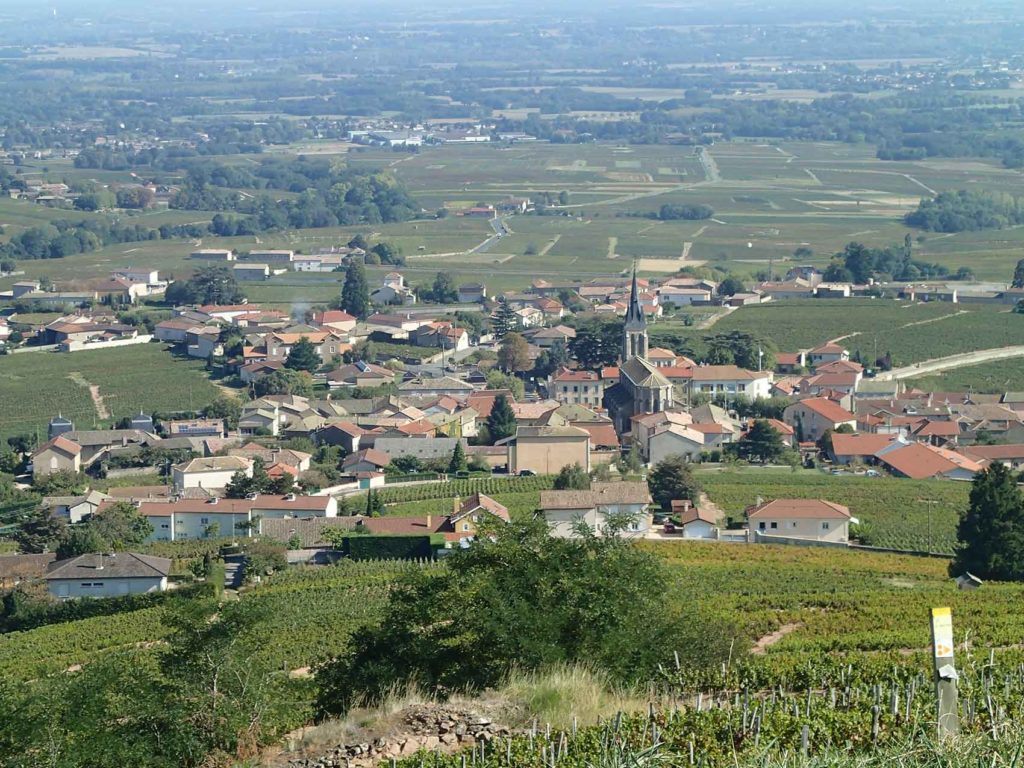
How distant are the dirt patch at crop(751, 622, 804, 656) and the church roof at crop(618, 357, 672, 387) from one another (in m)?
18.6

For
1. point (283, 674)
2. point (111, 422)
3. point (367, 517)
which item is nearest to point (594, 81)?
point (111, 422)

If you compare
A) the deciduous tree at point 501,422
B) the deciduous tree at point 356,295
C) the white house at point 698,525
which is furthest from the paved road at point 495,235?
the white house at point 698,525

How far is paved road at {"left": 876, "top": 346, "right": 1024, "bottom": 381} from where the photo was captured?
138 ft

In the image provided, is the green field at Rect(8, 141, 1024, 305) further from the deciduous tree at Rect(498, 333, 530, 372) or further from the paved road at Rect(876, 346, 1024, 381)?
the paved road at Rect(876, 346, 1024, 381)

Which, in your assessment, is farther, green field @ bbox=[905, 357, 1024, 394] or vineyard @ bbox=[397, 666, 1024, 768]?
green field @ bbox=[905, 357, 1024, 394]

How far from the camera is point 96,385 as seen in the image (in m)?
42.2

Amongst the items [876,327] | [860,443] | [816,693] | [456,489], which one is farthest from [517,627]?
[876,327]

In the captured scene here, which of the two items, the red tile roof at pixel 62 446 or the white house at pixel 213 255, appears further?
the white house at pixel 213 255

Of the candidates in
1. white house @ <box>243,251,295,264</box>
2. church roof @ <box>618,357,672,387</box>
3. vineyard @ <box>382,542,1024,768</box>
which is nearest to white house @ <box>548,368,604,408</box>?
church roof @ <box>618,357,672,387</box>

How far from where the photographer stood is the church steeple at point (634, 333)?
39.2 m

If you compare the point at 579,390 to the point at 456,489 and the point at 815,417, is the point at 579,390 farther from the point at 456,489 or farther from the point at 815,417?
the point at 456,489

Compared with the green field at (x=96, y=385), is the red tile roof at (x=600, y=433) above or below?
above

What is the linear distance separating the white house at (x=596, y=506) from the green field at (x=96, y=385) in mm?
13519

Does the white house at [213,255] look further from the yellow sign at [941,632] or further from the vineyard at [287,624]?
the yellow sign at [941,632]
